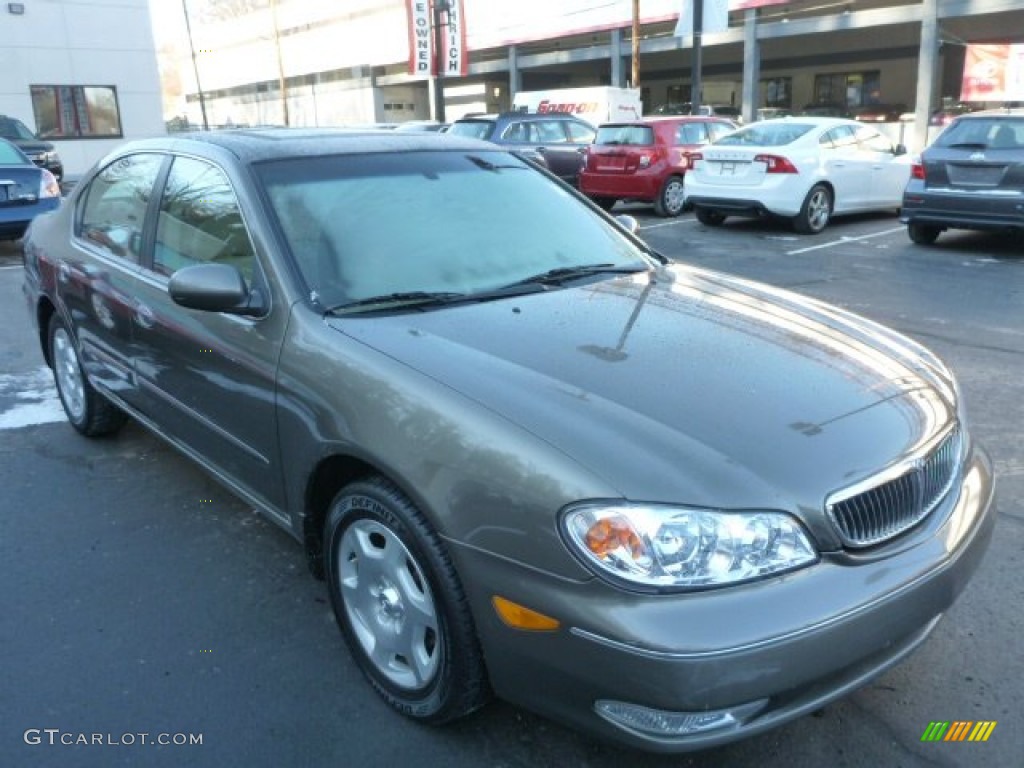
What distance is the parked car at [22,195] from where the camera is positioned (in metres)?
11.2

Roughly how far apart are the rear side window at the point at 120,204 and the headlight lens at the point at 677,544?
2670mm

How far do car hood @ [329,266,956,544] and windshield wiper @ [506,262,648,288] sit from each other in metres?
0.11

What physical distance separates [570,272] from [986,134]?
847 cm

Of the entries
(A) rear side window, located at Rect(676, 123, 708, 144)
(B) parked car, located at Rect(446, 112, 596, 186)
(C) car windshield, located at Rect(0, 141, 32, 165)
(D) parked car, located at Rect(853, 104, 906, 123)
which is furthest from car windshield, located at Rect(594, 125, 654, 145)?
(D) parked car, located at Rect(853, 104, 906, 123)

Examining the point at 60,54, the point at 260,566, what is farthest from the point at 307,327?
the point at 60,54

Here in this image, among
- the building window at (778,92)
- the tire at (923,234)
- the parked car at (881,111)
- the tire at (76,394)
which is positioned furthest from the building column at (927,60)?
→ the tire at (76,394)

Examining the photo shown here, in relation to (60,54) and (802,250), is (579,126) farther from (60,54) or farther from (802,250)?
(60,54)

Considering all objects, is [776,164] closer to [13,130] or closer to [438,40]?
[13,130]

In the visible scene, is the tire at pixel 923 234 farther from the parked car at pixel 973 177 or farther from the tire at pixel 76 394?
the tire at pixel 76 394

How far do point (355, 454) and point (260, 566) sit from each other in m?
1.23

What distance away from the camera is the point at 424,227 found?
3.26 metres

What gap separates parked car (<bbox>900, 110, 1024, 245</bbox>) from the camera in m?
9.51

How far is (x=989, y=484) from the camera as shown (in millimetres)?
2711

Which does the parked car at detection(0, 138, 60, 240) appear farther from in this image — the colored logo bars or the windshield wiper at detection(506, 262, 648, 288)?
the colored logo bars
